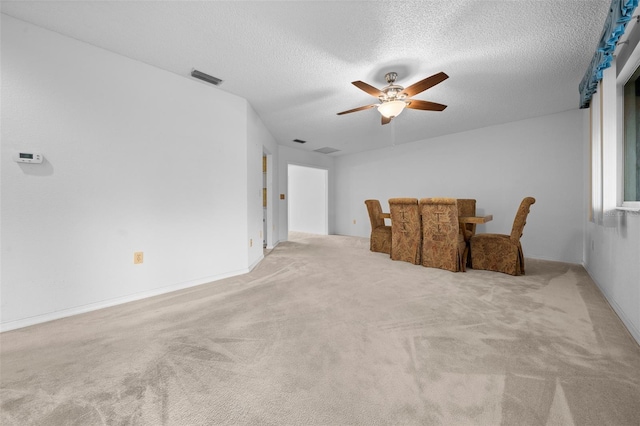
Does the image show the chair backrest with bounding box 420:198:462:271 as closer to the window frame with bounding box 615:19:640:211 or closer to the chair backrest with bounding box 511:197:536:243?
the chair backrest with bounding box 511:197:536:243

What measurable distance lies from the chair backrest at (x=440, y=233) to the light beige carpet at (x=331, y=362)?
84cm

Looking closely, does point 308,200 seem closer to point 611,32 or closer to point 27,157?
point 27,157

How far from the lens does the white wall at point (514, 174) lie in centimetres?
365

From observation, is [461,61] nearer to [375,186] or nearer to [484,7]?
[484,7]

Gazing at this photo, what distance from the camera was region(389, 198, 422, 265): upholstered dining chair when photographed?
11.6ft

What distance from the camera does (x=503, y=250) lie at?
308cm

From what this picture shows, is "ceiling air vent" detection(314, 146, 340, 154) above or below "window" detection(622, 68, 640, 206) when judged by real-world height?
above

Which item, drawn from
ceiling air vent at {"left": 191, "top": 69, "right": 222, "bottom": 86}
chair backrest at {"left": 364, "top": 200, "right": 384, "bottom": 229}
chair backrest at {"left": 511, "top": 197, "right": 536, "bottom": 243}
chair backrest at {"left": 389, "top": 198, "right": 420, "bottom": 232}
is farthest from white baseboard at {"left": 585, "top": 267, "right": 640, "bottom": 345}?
ceiling air vent at {"left": 191, "top": 69, "right": 222, "bottom": 86}

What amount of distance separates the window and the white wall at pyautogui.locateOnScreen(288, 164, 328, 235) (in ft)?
17.9

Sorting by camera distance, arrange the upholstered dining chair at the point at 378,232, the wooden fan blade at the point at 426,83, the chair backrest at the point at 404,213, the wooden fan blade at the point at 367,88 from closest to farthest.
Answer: the wooden fan blade at the point at 426,83 → the wooden fan blade at the point at 367,88 → the chair backrest at the point at 404,213 → the upholstered dining chair at the point at 378,232

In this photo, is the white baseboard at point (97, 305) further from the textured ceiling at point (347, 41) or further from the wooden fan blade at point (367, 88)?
the wooden fan blade at point (367, 88)

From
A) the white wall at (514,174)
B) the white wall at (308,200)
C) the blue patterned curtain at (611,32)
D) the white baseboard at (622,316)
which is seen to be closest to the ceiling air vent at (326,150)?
the white wall at (308,200)

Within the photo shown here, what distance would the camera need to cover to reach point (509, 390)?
1.14 metres

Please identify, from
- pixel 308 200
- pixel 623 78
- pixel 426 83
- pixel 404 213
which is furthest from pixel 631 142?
pixel 308 200
